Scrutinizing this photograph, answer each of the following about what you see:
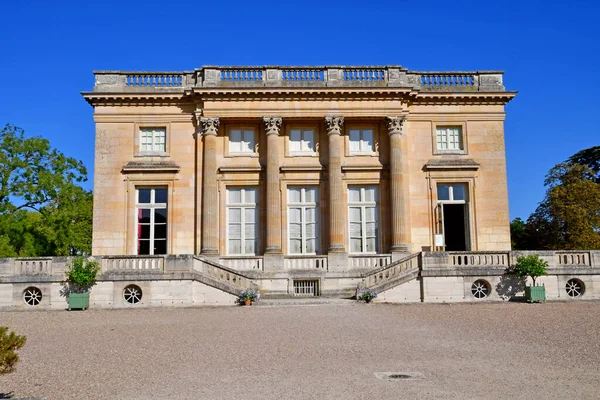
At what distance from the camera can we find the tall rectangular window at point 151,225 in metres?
24.8

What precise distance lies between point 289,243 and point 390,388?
17470 millimetres

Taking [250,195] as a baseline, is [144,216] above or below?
below

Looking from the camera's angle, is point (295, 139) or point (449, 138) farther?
point (449, 138)

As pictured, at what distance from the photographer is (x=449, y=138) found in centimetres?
2589

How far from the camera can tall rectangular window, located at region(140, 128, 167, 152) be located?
25453 mm

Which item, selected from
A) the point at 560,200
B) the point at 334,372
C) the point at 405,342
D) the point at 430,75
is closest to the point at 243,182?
the point at 430,75

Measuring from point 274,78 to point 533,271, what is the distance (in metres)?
12.5

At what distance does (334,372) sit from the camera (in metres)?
8.35

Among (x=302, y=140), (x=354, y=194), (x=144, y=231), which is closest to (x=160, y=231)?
(x=144, y=231)

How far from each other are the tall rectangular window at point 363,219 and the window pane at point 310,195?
1.46 m

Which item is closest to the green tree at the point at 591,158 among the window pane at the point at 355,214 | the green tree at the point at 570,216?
the green tree at the point at 570,216

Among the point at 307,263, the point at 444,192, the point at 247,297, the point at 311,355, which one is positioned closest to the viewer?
the point at 311,355

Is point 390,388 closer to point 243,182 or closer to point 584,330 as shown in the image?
point 584,330

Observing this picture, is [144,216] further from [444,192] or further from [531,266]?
[531,266]
